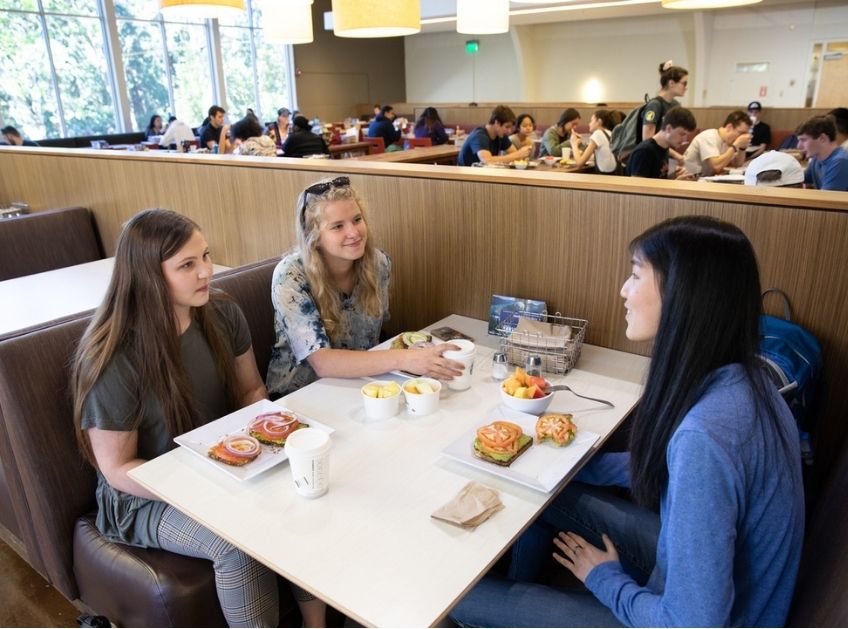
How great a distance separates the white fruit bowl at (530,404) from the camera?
141cm

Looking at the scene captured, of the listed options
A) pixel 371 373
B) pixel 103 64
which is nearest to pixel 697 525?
pixel 371 373

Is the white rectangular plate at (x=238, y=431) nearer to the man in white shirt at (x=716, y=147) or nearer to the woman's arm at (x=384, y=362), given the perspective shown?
the woman's arm at (x=384, y=362)

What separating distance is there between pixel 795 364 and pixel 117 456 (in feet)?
5.21

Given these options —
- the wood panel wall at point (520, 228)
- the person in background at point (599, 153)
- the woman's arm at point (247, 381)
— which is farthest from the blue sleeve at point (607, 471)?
the person in background at point (599, 153)

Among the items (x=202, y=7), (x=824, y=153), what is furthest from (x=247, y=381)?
(x=824, y=153)

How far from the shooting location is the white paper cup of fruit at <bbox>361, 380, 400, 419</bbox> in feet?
4.67

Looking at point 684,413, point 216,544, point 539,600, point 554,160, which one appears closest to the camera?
point 684,413

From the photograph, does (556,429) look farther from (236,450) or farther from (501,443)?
(236,450)

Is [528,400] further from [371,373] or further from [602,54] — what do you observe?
[602,54]

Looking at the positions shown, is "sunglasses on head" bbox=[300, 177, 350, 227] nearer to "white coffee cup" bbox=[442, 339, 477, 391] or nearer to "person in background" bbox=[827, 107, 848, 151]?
"white coffee cup" bbox=[442, 339, 477, 391]

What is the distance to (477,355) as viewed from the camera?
1793 mm

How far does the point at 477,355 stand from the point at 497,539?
799mm

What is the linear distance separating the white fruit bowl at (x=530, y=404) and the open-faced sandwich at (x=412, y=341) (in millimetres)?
348

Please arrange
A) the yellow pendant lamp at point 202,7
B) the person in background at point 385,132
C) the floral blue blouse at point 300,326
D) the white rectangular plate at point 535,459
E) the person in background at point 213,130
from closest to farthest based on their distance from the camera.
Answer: the white rectangular plate at point 535,459 < the floral blue blouse at point 300,326 < the yellow pendant lamp at point 202,7 < the person in background at point 213,130 < the person in background at point 385,132
